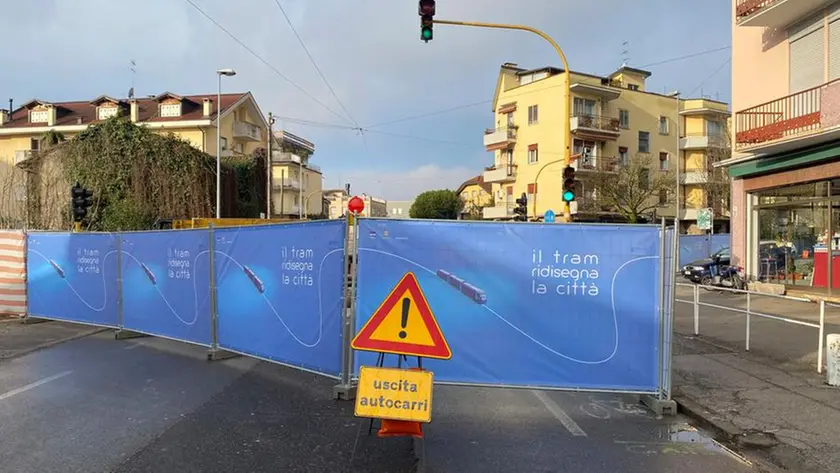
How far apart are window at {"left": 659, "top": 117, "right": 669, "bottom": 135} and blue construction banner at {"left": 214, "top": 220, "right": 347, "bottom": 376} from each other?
54425 millimetres

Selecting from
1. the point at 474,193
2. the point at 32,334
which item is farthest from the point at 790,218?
the point at 474,193

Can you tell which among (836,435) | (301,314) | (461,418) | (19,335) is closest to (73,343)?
(19,335)

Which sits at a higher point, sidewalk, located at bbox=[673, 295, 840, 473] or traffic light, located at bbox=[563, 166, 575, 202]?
traffic light, located at bbox=[563, 166, 575, 202]

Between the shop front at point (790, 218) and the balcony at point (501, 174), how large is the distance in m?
35.3

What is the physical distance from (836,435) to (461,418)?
3322mm

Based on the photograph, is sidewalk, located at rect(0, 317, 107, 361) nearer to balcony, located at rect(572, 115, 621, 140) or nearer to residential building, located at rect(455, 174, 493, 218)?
balcony, located at rect(572, 115, 621, 140)

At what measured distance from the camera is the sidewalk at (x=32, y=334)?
9312mm

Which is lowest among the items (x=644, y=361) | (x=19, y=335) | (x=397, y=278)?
(x=19, y=335)

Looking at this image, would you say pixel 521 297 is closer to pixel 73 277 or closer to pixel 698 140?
pixel 73 277

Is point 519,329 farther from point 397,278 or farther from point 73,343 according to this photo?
point 73,343

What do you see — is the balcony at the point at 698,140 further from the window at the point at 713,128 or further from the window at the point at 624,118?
the window at the point at 624,118

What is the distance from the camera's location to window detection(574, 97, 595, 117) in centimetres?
4975

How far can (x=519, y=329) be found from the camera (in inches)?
228

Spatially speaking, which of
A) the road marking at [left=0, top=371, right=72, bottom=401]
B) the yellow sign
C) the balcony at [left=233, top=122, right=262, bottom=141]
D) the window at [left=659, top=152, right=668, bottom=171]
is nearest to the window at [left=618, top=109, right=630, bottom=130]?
the window at [left=659, top=152, right=668, bottom=171]
